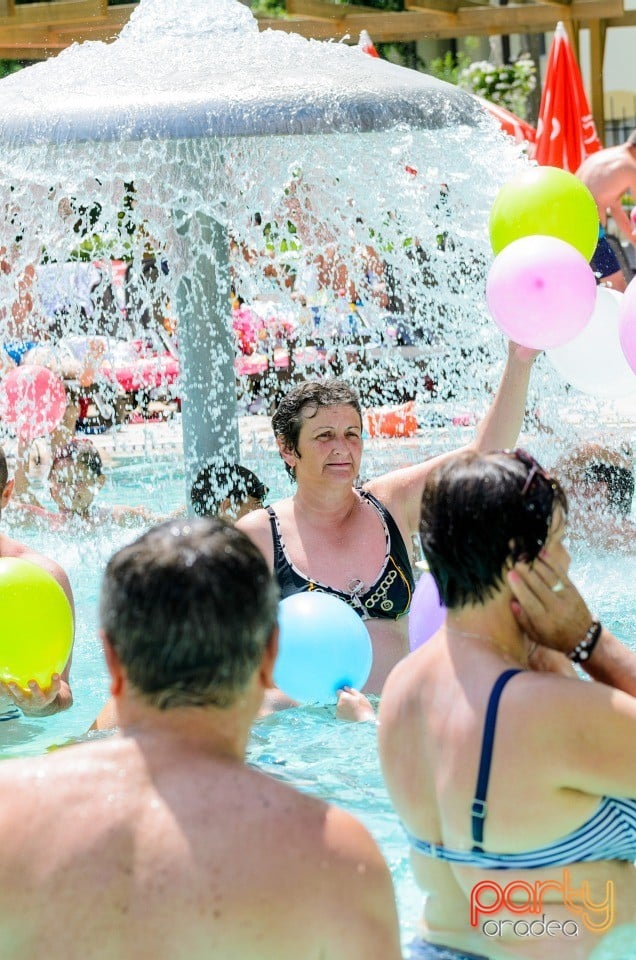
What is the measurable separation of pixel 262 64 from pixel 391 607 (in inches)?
87.0

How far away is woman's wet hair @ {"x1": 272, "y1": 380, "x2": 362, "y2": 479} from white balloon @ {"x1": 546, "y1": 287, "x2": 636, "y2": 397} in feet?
2.63

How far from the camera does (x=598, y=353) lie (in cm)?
501

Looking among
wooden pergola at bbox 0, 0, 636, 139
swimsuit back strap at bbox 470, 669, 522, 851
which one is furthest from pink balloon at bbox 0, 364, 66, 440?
wooden pergola at bbox 0, 0, 636, 139

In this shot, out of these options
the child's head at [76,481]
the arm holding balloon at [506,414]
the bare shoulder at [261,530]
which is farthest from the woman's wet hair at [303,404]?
the child's head at [76,481]

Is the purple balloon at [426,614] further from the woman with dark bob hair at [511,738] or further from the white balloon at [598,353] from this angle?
the white balloon at [598,353]

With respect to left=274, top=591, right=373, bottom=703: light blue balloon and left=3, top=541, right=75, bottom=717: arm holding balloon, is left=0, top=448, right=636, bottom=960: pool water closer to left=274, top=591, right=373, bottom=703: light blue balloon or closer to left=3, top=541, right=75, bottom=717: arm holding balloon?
left=274, top=591, right=373, bottom=703: light blue balloon

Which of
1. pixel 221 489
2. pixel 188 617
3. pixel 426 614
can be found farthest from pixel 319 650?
pixel 221 489

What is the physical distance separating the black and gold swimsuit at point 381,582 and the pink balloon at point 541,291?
876 millimetres

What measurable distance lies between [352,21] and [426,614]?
12927 mm

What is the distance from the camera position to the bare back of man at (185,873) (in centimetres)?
180

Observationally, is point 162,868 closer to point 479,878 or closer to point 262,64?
point 479,878

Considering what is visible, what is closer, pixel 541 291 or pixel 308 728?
pixel 541 291

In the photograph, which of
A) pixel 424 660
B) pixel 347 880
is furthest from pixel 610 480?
pixel 347 880

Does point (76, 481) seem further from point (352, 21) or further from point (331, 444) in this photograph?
point (352, 21)
